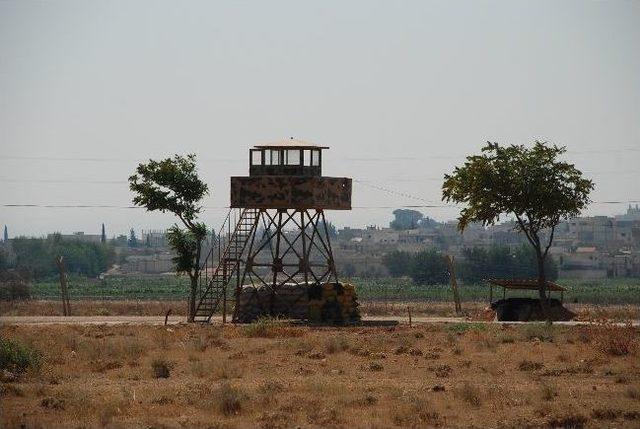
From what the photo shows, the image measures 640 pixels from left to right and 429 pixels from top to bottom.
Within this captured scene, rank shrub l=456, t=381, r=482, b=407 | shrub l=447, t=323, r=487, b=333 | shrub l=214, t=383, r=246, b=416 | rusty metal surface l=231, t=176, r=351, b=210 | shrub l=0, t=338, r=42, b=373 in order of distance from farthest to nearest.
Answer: rusty metal surface l=231, t=176, r=351, b=210 < shrub l=447, t=323, r=487, b=333 < shrub l=0, t=338, r=42, b=373 < shrub l=456, t=381, r=482, b=407 < shrub l=214, t=383, r=246, b=416

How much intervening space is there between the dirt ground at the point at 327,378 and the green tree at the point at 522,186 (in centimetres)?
795

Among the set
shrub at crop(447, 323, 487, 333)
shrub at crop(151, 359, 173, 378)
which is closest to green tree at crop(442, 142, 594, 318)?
shrub at crop(447, 323, 487, 333)

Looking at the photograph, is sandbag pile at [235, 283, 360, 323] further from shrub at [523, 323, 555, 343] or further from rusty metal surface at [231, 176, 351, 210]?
shrub at [523, 323, 555, 343]

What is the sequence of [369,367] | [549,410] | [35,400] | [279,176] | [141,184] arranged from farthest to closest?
[141,184] < [279,176] < [369,367] < [35,400] < [549,410]

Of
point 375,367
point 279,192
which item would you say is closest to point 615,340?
point 375,367

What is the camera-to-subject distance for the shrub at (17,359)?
35.1m

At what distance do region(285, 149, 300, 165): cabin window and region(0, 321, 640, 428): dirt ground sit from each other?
28.1 ft

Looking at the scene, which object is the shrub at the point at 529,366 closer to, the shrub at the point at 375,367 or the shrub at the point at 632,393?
the shrub at the point at 375,367

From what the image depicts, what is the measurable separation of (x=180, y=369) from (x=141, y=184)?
918 inches

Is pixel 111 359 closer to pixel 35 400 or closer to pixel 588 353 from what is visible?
pixel 35 400

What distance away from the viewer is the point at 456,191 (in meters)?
55.4

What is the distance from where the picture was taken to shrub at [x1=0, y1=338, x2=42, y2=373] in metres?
35.1

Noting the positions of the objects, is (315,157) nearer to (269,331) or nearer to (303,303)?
(303,303)

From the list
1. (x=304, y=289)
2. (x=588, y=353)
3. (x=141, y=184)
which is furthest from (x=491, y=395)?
(x=141, y=184)
